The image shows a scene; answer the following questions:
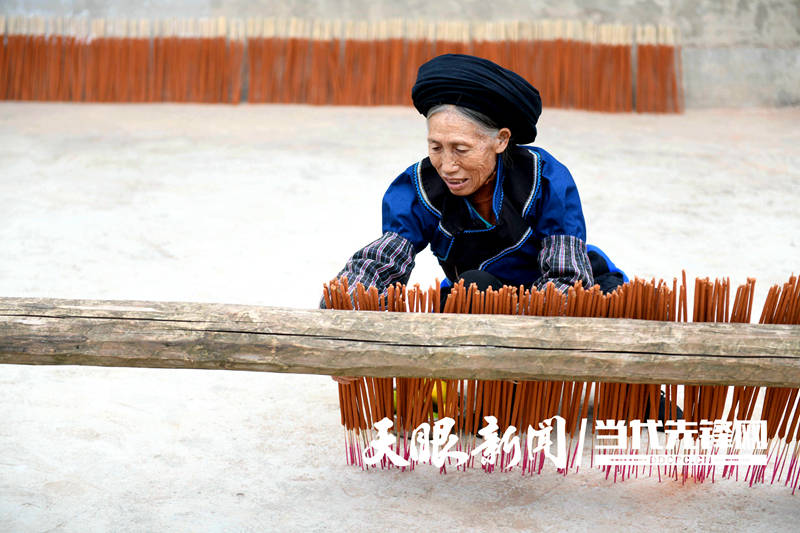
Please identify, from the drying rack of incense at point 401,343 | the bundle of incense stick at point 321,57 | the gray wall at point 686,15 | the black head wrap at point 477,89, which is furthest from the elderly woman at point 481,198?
the gray wall at point 686,15

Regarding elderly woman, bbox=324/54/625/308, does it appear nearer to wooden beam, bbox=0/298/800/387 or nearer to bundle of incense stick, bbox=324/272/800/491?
bundle of incense stick, bbox=324/272/800/491

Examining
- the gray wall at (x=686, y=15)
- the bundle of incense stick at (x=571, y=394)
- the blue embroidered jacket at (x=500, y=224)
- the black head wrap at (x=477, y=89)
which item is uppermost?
the gray wall at (x=686, y=15)

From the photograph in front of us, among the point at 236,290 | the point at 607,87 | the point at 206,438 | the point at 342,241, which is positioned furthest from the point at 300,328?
the point at 607,87

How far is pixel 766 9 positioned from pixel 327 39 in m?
3.17

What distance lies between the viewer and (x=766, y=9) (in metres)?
6.65

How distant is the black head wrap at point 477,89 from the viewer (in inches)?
91.3

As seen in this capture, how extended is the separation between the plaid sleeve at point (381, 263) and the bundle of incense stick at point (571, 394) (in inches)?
6.4

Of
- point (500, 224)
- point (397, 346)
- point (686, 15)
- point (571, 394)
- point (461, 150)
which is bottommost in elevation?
point (571, 394)

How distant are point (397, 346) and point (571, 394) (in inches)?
24.8

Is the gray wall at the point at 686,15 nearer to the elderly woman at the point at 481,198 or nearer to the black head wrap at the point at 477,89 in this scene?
the elderly woman at the point at 481,198

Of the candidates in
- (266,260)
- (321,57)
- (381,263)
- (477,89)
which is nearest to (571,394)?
(381,263)

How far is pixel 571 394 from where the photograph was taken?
2.45 metres

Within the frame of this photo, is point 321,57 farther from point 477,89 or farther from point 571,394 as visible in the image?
point 571,394

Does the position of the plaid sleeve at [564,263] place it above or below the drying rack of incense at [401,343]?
above
